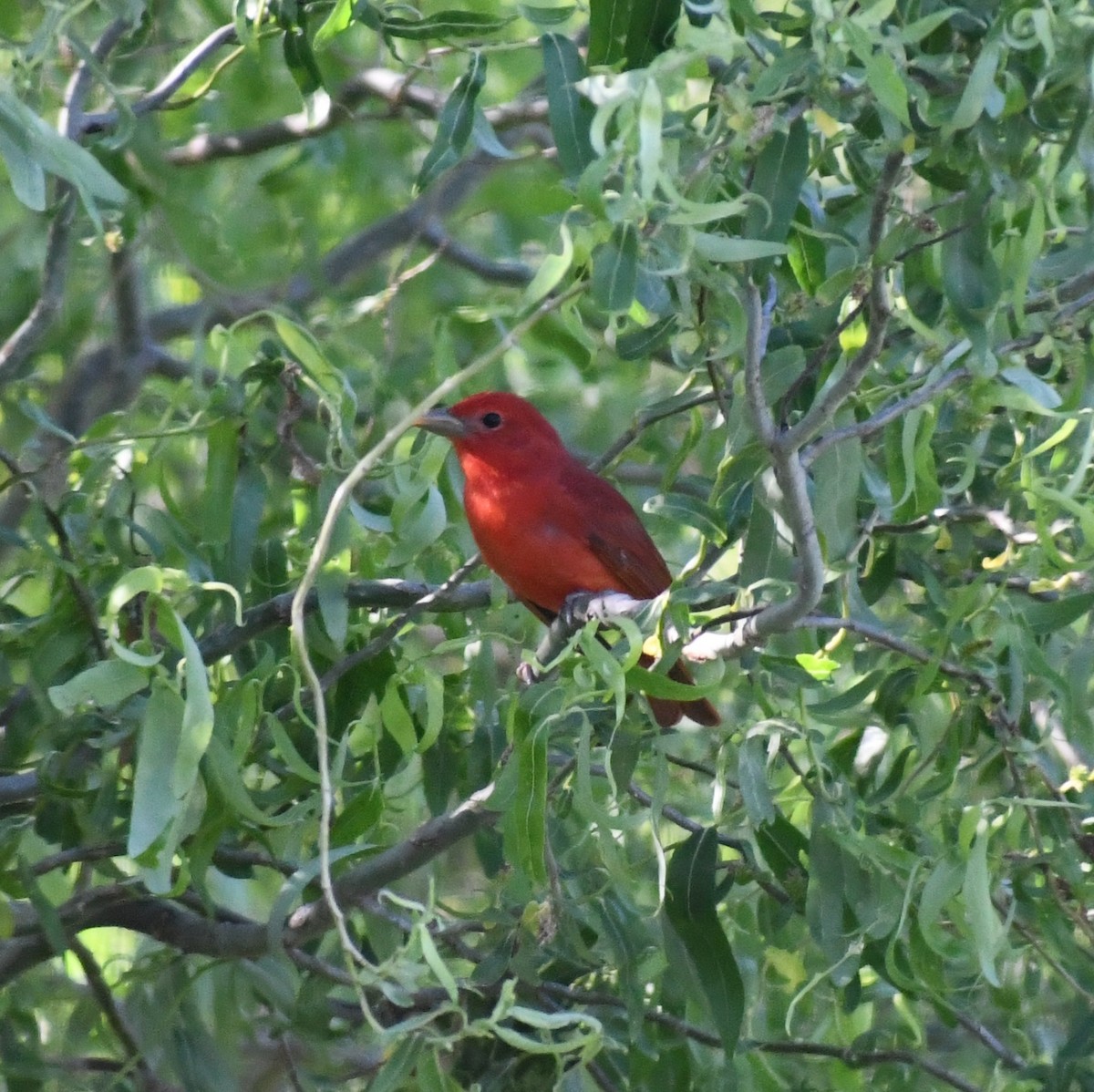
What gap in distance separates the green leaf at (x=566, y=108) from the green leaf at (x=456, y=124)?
19 centimetres

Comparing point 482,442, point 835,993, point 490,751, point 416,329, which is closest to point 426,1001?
point 490,751

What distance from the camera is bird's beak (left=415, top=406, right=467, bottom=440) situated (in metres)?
4.59

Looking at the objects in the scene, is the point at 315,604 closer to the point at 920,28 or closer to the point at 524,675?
the point at 524,675

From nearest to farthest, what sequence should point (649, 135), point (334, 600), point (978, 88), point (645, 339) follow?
point (649, 135)
point (978, 88)
point (645, 339)
point (334, 600)

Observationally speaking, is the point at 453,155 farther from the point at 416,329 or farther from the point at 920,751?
the point at 416,329

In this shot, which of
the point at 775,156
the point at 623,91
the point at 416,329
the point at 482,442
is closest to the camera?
the point at 623,91

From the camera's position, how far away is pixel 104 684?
246cm

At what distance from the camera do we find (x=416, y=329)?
5.94 m

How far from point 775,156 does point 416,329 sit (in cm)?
352

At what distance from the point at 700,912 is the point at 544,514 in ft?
5.73

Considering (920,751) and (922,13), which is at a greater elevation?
(922,13)

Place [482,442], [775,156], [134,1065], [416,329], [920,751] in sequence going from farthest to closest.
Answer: [416,329]
[482,442]
[134,1065]
[920,751]
[775,156]

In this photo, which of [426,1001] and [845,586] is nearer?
[845,586]

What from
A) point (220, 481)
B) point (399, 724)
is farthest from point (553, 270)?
point (220, 481)
